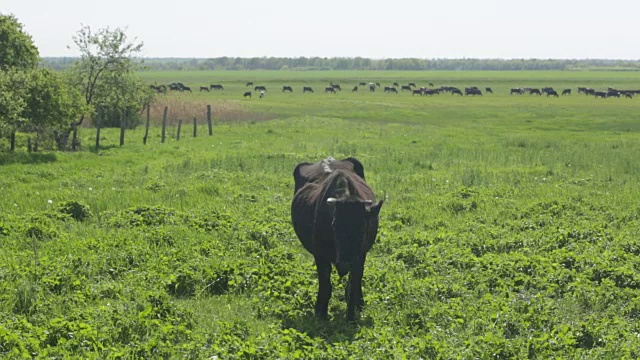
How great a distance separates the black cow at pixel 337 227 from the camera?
8820 millimetres

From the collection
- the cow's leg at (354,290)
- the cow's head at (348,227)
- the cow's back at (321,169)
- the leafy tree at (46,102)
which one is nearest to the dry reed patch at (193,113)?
the leafy tree at (46,102)

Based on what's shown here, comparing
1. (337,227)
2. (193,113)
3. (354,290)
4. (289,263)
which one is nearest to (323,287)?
(354,290)

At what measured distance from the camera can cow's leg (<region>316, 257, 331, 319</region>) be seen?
9.71m

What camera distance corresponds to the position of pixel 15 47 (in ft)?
118

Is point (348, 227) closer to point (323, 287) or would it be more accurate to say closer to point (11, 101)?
point (323, 287)

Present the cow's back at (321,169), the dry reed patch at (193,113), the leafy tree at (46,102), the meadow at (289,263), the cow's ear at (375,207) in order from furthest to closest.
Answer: the dry reed patch at (193,113), the leafy tree at (46,102), the cow's back at (321,169), the cow's ear at (375,207), the meadow at (289,263)

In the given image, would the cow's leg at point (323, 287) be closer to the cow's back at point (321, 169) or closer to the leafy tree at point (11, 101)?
the cow's back at point (321, 169)

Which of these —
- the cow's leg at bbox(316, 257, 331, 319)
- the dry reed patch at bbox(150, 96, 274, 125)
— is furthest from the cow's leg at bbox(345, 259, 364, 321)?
the dry reed patch at bbox(150, 96, 274, 125)

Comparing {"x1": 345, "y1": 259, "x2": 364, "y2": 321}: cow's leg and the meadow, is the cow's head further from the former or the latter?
the meadow

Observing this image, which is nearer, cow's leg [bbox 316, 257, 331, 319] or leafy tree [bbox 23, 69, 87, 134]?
cow's leg [bbox 316, 257, 331, 319]

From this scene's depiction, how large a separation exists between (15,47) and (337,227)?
109 feet

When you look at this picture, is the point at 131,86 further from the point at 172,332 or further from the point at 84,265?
the point at 172,332

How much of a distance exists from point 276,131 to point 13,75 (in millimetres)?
17267

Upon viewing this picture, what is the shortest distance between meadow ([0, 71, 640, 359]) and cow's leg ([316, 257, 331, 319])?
21 centimetres
